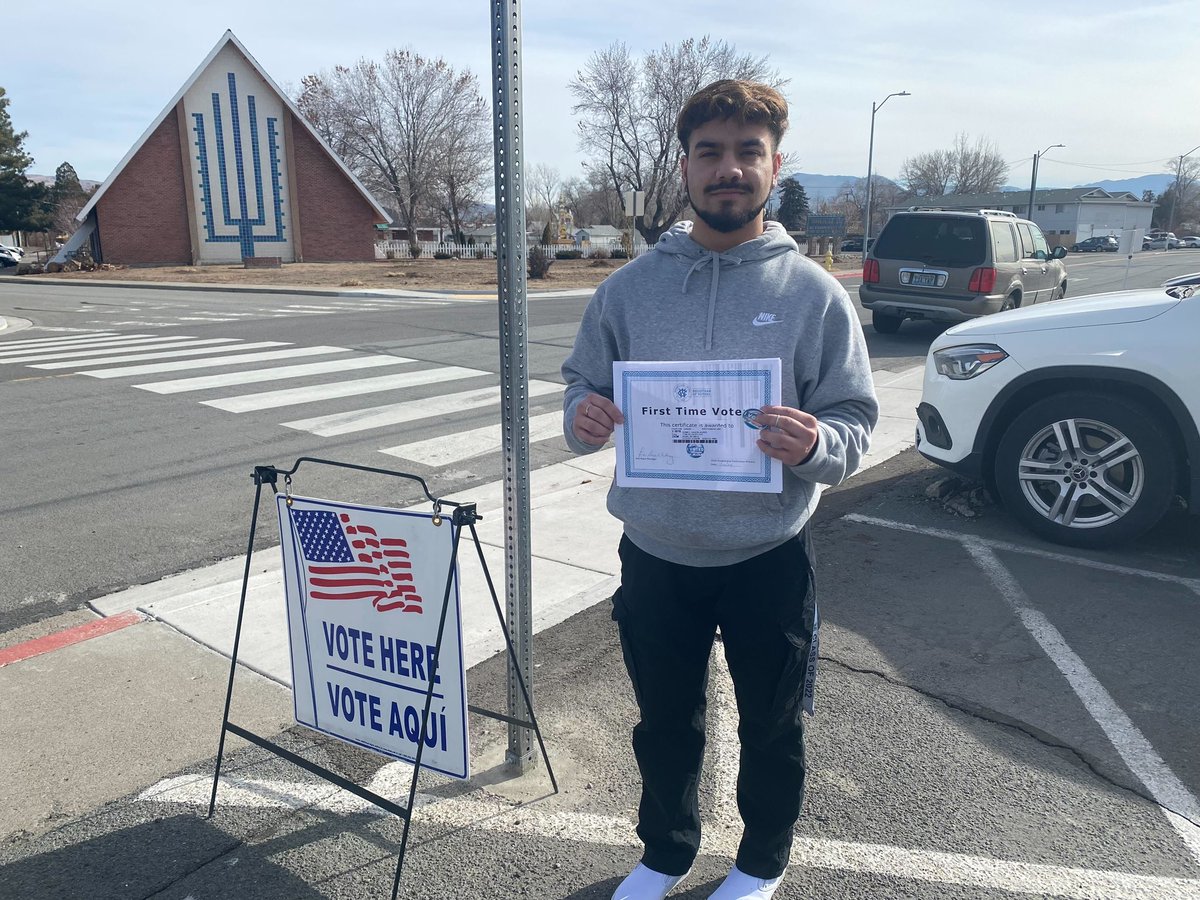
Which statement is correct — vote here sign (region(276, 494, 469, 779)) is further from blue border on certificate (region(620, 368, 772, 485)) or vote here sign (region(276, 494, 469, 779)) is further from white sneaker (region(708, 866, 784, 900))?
white sneaker (region(708, 866, 784, 900))

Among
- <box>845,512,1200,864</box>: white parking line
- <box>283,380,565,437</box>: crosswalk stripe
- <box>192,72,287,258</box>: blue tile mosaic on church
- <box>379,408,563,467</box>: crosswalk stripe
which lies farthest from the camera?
<box>192,72,287,258</box>: blue tile mosaic on church

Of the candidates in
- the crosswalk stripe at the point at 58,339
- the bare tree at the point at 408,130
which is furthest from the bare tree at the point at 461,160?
the crosswalk stripe at the point at 58,339

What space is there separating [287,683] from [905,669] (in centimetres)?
248

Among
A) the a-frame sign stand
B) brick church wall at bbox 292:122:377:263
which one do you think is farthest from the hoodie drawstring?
brick church wall at bbox 292:122:377:263

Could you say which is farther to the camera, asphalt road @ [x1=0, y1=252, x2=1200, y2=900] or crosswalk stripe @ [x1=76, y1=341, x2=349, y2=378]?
crosswalk stripe @ [x1=76, y1=341, x2=349, y2=378]

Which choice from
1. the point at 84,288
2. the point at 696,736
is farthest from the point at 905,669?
the point at 84,288

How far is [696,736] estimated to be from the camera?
8.02 feet

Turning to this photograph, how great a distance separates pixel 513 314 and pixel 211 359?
429 inches

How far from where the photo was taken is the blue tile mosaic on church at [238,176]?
4238cm

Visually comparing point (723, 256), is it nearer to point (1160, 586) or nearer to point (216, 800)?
point (216, 800)

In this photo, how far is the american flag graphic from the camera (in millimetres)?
2564

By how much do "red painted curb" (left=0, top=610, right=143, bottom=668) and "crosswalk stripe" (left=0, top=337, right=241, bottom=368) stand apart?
9.12 m

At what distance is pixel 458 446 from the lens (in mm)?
7754

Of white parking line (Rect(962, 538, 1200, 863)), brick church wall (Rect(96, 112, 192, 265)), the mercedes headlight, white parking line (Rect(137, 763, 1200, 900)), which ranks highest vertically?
brick church wall (Rect(96, 112, 192, 265))
